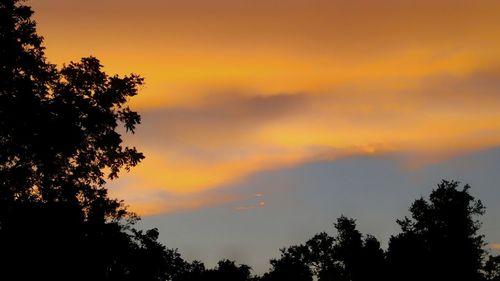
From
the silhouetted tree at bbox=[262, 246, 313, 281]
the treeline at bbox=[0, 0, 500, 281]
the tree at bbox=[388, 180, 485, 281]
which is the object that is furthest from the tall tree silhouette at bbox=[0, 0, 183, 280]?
the silhouetted tree at bbox=[262, 246, 313, 281]

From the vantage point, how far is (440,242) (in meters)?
69.9

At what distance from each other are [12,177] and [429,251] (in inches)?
2151

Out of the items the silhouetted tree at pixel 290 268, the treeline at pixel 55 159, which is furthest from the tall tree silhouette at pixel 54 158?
the silhouetted tree at pixel 290 268

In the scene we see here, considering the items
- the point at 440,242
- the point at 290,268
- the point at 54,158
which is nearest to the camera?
the point at 54,158

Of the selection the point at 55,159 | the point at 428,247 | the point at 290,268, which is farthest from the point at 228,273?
the point at 55,159

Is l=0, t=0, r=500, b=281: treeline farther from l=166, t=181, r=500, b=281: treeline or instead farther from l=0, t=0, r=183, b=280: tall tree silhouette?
l=166, t=181, r=500, b=281: treeline

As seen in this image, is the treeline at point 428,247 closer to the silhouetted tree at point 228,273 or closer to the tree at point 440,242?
the tree at point 440,242

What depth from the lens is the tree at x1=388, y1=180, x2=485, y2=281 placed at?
211 feet

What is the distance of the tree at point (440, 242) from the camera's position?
64.2 meters

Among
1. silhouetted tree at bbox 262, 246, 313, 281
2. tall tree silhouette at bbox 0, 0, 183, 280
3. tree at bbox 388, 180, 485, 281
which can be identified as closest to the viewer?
tall tree silhouette at bbox 0, 0, 183, 280

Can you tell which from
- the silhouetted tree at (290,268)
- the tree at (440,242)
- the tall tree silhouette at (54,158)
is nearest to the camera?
the tall tree silhouette at (54,158)

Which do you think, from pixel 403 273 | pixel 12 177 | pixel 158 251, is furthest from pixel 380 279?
pixel 12 177

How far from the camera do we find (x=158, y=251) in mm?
83000

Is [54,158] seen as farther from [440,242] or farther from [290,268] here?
[290,268]
